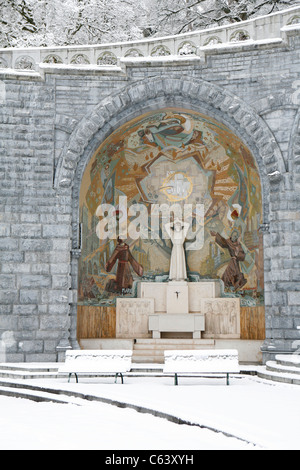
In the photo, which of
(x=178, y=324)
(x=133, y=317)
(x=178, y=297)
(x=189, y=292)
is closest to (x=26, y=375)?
(x=133, y=317)

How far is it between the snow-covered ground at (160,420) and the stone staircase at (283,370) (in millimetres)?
586

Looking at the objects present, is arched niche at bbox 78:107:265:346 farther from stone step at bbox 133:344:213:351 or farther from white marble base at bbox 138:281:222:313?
stone step at bbox 133:344:213:351

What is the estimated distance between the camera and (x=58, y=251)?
13953 millimetres

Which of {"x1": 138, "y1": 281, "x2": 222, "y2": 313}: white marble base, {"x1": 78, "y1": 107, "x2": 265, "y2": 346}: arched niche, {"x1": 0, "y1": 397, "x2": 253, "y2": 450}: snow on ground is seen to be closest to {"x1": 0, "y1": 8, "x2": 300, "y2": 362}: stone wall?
{"x1": 78, "y1": 107, "x2": 265, "y2": 346}: arched niche

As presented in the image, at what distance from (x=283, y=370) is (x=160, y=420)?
5.08 m

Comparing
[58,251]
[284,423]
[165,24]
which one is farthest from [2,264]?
[165,24]

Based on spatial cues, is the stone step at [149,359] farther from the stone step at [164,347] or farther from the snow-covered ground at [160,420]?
the snow-covered ground at [160,420]

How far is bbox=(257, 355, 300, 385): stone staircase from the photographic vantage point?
1041cm

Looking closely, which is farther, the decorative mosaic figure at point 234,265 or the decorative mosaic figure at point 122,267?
the decorative mosaic figure at point 122,267

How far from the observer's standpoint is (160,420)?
6.74 metres

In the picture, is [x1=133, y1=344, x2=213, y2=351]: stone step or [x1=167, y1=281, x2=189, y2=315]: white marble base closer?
[x1=133, y1=344, x2=213, y2=351]: stone step

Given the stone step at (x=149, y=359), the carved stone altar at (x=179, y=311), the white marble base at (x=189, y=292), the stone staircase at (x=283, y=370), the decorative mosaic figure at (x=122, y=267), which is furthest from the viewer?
the decorative mosaic figure at (x=122, y=267)

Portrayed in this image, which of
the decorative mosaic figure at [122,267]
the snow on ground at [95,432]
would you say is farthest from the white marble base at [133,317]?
the snow on ground at [95,432]

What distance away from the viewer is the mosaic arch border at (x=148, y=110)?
13.8 m
